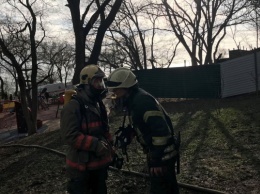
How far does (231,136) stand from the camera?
7.29 meters

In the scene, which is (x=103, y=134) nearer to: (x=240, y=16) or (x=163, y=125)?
(x=163, y=125)

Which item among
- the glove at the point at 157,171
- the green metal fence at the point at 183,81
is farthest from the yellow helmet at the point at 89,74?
the green metal fence at the point at 183,81

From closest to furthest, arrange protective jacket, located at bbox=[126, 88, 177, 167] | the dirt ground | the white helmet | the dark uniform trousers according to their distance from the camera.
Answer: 1. protective jacket, located at bbox=[126, 88, 177, 167]
2. the white helmet
3. the dark uniform trousers
4. the dirt ground

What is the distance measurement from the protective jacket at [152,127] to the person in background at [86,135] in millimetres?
432

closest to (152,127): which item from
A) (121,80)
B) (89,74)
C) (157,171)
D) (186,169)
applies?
(157,171)

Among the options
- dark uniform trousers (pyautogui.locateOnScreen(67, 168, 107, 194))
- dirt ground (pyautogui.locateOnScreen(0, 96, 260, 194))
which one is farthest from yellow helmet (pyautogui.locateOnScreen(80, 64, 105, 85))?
dirt ground (pyautogui.locateOnScreen(0, 96, 260, 194))

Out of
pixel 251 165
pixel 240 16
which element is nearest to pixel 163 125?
pixel 251 165

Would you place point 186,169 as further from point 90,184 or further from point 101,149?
point 101,149

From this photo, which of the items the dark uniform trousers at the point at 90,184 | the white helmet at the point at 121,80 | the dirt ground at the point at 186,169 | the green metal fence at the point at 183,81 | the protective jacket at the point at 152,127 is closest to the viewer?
the protective jacket at the point at 152,127

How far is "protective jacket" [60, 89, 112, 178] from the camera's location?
329 centimetres

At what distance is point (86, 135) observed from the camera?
3318 mm

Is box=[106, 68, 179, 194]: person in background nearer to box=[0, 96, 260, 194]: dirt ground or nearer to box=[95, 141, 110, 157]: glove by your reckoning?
box=[95, 141, 110, 157]: glove

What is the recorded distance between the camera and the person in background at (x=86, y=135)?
3.30m

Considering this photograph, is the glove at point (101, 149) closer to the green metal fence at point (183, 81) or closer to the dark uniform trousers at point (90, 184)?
the dark uniform trousers at point (90, 184)
